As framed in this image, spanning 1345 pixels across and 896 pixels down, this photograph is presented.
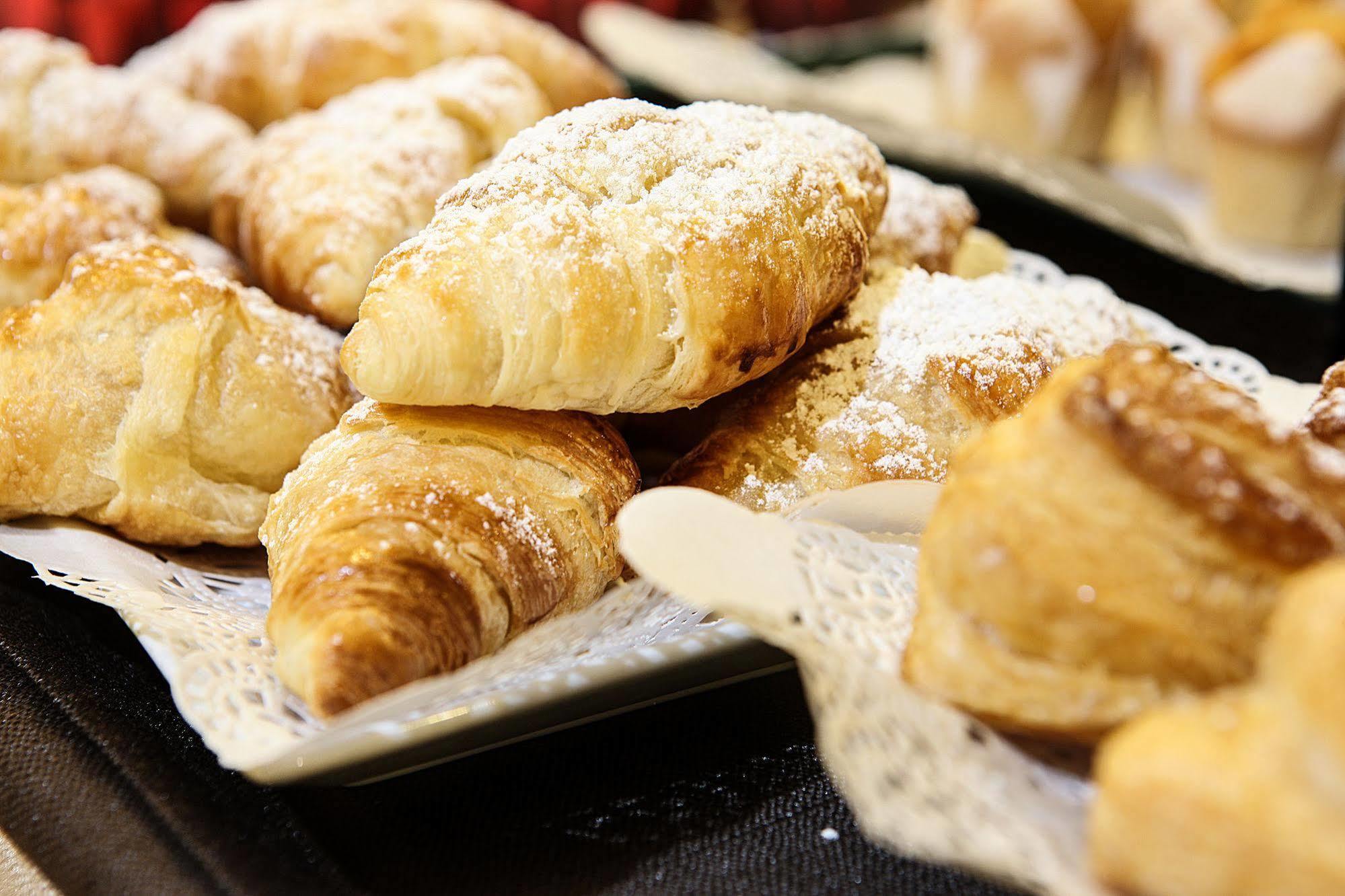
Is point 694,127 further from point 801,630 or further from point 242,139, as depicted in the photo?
point 242,139

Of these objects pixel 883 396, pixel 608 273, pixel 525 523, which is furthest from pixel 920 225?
pixel 525 523

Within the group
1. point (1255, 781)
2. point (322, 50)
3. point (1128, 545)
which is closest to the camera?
point (1255, 781)

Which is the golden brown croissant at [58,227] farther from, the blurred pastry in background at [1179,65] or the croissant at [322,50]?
the blurred pastry in background at [1179,65]

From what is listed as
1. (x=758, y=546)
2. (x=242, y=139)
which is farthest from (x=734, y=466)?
(x=242, y=139)

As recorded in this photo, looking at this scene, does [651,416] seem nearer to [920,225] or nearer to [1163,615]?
[920,225]

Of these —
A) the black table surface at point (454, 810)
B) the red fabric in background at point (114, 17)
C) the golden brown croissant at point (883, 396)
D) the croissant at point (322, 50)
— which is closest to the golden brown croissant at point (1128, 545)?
the black table surface at point (454, 810)

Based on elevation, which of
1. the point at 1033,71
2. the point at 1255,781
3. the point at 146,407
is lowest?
the point at 1033,71
